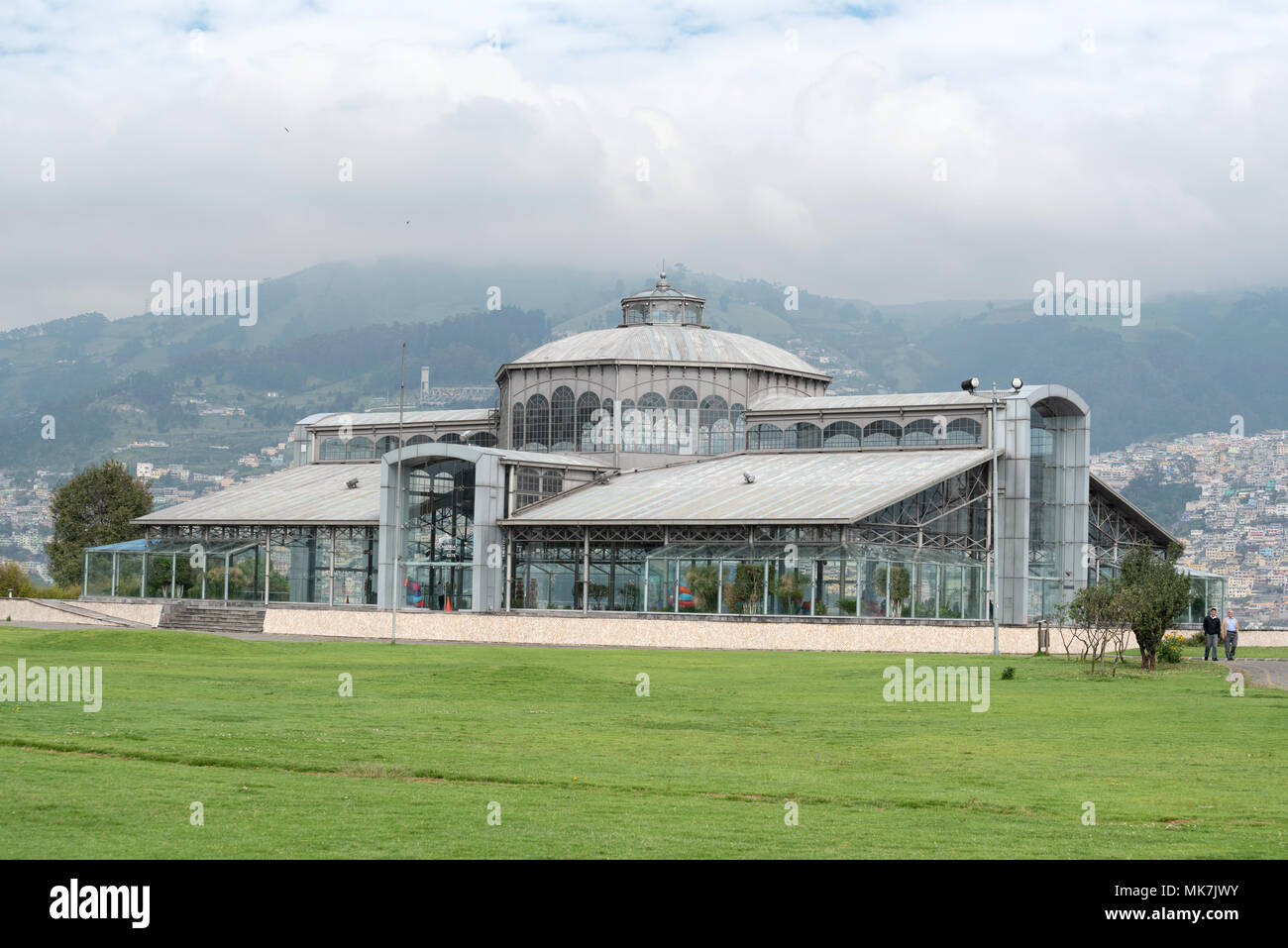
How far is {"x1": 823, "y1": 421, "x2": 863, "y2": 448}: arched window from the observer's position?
260ft

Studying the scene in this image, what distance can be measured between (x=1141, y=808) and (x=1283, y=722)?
12.7m

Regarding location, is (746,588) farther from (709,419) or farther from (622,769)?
(622,769)

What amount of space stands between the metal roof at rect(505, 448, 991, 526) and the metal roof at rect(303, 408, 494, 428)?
16282 mm

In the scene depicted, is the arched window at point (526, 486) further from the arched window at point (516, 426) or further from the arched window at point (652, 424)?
the arched window at point (516, 426)

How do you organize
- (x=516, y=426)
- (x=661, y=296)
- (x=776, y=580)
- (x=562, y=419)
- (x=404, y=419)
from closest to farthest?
(x=776, y=580), (x=562, y=419), (x=516, y=426), (x=661, y=296), (x=404, y=419)

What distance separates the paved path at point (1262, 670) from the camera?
4133 cm

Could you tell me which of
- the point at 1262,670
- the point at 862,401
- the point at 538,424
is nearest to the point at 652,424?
the point at 538,424

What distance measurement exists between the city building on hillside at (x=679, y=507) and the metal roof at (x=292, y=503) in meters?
0.22

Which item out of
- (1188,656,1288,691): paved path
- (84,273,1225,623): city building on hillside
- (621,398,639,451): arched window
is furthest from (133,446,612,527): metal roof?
(1188,656,1288,691): paved path

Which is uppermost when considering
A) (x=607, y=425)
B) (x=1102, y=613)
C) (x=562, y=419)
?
(x=562, y=419)

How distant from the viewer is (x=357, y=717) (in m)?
27.8

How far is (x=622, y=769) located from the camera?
21422 mm

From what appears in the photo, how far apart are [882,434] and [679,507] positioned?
15828 millimetres
